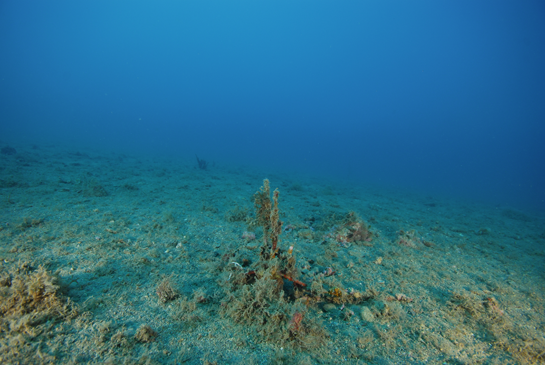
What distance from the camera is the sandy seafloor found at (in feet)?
9.01

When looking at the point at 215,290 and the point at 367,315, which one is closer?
the point at 367,315

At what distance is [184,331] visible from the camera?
298cm

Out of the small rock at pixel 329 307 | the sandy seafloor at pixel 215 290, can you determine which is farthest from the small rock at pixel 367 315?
the small rock at pixel 329 307

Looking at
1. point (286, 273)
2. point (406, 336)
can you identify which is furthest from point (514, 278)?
point (286, 273)

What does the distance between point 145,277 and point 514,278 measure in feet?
29.8

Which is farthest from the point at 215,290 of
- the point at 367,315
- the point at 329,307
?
the point at 367,315

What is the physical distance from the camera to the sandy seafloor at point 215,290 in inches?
108

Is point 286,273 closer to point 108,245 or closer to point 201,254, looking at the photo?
point 201,254

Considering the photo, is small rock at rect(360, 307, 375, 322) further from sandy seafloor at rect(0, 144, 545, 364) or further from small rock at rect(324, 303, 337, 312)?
small rock at rect(324, 303, 337, 312)

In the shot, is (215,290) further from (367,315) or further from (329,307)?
(367,315)

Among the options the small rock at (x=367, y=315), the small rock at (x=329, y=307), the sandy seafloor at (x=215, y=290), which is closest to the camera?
the sandy seafloor at (x=215, y=290)

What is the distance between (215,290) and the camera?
3.79 meters

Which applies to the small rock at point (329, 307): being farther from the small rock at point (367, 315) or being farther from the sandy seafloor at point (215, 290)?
the small rock at point (367, 315)

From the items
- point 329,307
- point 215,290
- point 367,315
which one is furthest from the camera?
point 215,290
